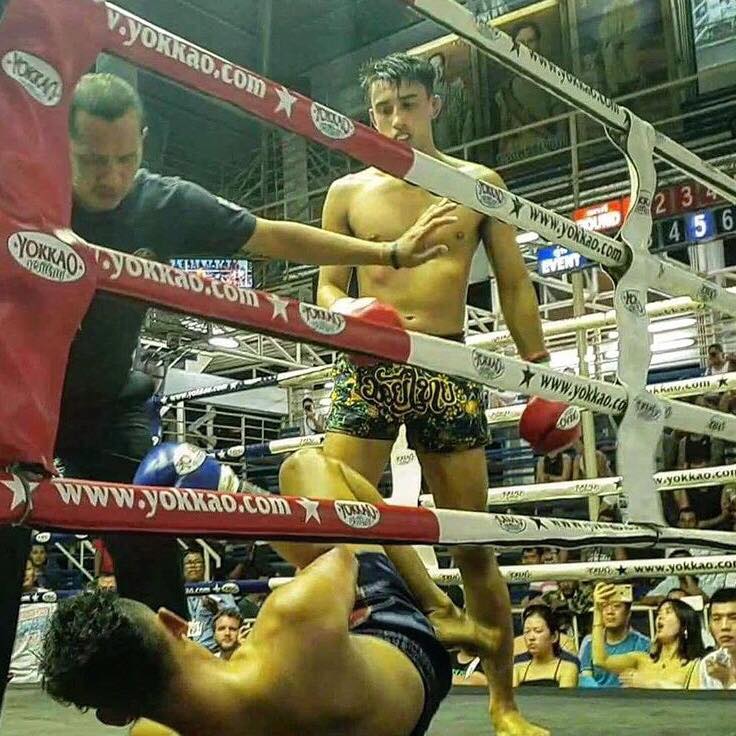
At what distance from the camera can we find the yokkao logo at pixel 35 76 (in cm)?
109

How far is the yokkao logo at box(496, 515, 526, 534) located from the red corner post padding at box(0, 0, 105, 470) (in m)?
0.73

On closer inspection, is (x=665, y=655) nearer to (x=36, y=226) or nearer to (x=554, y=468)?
(x=554, y=468)

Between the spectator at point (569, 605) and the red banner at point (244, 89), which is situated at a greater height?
the red banner at point (244, 89)

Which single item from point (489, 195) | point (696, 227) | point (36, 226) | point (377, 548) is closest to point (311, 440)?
point (489, 195)

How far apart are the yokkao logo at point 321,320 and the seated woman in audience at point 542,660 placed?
7.73ft

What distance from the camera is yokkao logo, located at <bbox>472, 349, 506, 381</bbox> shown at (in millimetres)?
1635

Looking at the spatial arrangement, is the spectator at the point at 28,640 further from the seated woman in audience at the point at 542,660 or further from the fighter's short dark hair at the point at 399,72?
the fighter's short dark hair at the point at 399,72

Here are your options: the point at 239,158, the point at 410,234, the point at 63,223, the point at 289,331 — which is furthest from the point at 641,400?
the point at 239,158

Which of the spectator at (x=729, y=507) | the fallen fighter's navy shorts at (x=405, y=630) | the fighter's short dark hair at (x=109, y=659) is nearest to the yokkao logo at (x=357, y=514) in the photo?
the fallen fighter's navy shorts at (x=405, y=630)

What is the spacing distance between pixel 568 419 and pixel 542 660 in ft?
6.04

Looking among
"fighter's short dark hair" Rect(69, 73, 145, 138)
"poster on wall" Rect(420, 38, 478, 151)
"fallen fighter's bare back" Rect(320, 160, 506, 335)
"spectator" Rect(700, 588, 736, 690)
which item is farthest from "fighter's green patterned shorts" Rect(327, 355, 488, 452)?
"poster on wall" Rect(420, 38, 478, 151)

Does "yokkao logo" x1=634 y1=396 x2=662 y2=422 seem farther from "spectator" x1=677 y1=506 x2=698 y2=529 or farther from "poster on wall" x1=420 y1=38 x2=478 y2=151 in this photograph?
"poster on wall" x1=420 y1=38 x2=478 y2=151

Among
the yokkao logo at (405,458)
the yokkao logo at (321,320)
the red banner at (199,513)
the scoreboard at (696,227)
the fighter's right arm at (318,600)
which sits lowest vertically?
the fighter's right arm at (318,600)

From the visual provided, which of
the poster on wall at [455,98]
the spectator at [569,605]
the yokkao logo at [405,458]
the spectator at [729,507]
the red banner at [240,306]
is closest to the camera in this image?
the red banner at [240,306]
